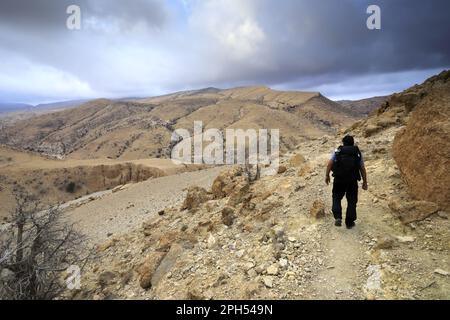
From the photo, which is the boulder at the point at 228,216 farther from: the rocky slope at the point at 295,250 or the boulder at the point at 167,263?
the boulder at the point at 167,263

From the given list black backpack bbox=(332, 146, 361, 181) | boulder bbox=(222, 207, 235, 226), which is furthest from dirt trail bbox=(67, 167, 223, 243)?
black backpack bbox=(332, 146, 361, 181)

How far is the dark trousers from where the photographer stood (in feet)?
19.7

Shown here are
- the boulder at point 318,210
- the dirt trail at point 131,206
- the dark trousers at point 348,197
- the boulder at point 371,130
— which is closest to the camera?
the dark trousers at point 348,197

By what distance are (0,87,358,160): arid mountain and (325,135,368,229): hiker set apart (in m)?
50.2

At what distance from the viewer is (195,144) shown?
5347 cm

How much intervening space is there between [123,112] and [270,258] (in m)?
101

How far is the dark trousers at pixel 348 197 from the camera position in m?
6.01

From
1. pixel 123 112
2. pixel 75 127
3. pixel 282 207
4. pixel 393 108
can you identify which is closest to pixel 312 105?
pixel 123 112

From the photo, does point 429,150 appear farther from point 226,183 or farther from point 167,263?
point 226,183

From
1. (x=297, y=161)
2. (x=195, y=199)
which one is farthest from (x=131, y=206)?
(x=297, y=161)

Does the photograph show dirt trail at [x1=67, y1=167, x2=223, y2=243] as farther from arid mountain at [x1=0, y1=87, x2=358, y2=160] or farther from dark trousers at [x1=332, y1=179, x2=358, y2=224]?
arid mountain at [x1=0, y1=87, x2=358, y2=160]

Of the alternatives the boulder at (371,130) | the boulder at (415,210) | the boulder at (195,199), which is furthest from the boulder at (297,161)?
the boulder at (415,210)

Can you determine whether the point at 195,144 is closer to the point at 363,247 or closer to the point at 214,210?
the point at 214,210

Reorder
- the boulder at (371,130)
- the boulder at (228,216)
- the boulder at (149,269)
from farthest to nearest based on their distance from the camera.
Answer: the boulder at (371,130) < the boulder at (228,216) < the boulder at (149,269)
